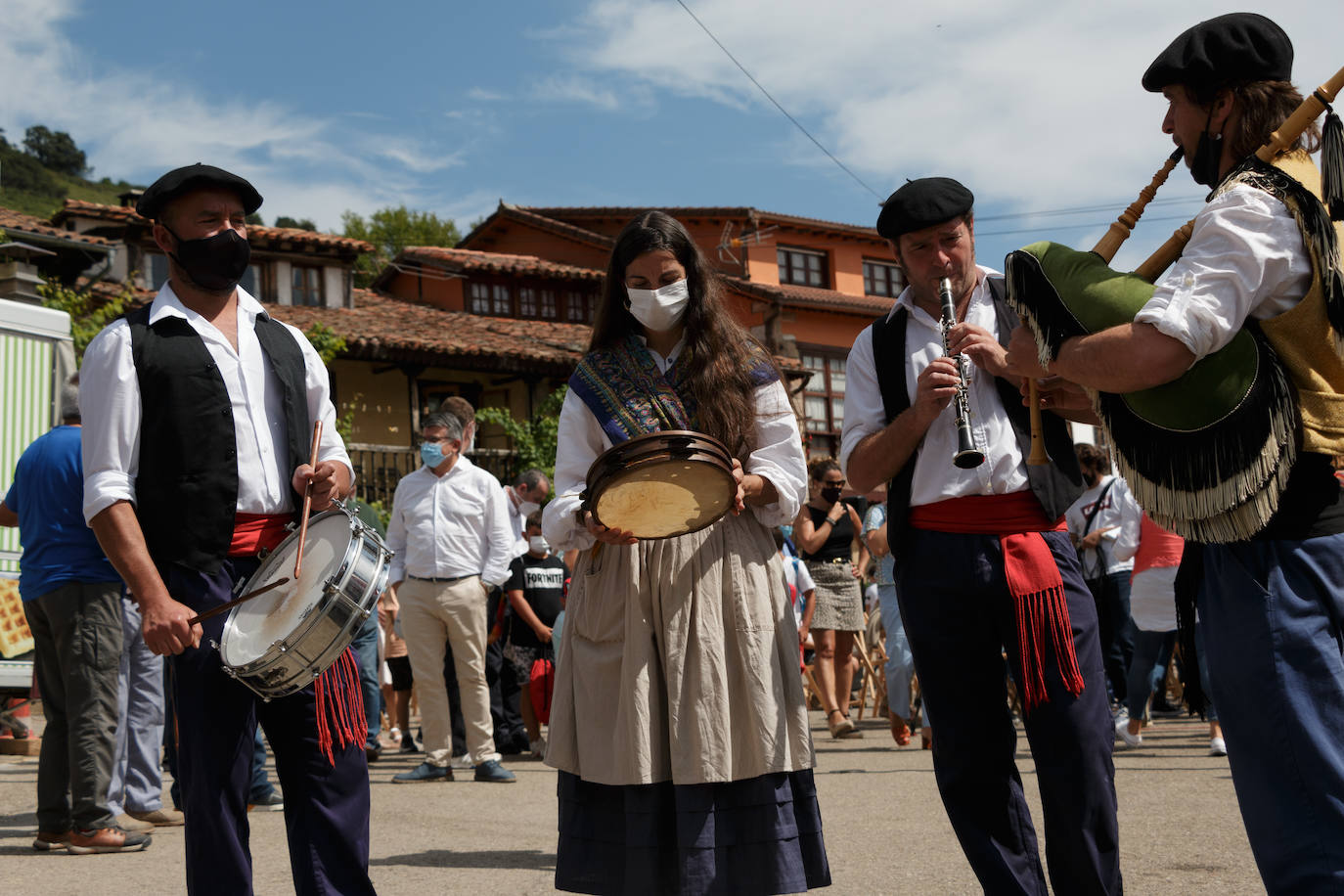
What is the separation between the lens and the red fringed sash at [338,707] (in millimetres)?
3838

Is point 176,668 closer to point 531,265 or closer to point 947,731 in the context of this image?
point 947,731

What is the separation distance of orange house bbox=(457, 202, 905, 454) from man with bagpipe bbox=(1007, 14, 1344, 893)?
36364 millimetres

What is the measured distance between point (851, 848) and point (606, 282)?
312 centimetres

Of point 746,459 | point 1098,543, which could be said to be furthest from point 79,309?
point 746,459

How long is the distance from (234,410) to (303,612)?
671mm

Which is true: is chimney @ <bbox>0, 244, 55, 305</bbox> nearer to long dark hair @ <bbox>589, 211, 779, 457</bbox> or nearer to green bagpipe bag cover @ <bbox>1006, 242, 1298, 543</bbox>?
long dark hair @ <bbox>589, 211, 779, 457</bbox>

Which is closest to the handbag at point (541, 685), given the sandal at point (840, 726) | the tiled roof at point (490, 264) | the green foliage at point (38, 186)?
the sandal at point (840, 726)

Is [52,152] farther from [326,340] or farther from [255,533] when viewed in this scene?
[255,533]

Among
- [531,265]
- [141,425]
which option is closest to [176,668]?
[141,425]

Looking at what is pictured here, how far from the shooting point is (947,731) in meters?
3.95

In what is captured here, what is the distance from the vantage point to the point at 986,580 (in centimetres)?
386

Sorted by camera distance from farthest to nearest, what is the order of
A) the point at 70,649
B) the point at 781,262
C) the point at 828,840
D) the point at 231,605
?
1. the point at 781,262
2. the point at 70,649
3. the point at 828,840
4. the point at 231,605

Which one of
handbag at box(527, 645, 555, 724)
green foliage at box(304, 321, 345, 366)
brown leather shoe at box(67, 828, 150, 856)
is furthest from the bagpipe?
green foliage at box(304, 321, 345, 366)

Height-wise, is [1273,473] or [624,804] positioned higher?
[1273,473]
